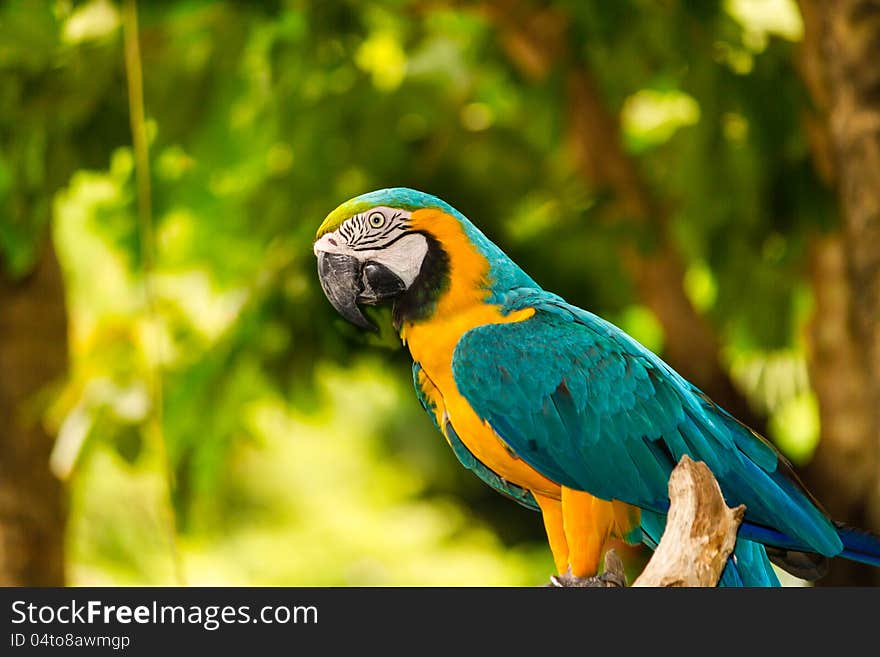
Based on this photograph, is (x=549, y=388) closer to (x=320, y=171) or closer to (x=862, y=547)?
(x=862, y=547)

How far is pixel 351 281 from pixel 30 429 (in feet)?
5.95

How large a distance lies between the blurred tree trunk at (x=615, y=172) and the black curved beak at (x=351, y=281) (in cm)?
116

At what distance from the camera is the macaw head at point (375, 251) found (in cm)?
50

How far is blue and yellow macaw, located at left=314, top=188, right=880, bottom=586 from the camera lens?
1.64 ft

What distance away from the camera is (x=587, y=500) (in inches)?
20.9

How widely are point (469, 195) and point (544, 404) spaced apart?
36.7 inches

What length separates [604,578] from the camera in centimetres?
55

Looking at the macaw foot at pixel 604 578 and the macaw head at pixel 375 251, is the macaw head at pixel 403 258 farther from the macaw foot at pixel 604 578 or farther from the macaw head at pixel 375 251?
the macaw foot at pixel 604 578

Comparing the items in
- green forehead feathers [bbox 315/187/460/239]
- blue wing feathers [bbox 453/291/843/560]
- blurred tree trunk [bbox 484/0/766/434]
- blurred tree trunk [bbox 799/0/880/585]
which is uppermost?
blurred tree trunk [bbox 484/0/766/434]

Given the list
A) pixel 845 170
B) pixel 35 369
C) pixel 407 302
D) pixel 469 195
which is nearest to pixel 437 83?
pixel 469 195

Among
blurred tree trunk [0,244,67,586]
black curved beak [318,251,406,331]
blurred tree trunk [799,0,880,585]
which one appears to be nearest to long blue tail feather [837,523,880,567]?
black curved beak [318,251,406,331]

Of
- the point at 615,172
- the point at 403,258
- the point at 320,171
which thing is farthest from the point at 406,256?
the point at 615,172

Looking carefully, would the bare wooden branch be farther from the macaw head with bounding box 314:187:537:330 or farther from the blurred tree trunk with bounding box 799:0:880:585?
the blurred tree trunk with bounding box 799:0:880:585
